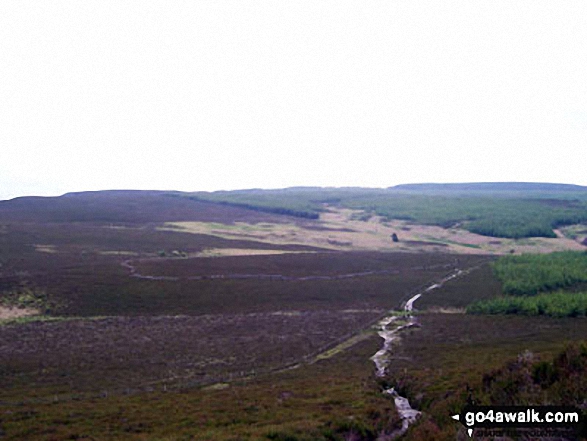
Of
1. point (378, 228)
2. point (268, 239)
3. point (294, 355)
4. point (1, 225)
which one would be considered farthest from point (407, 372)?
point (378, 228)

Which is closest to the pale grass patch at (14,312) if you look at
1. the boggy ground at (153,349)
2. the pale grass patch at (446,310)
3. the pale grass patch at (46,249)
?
the boggy ground at (153,349)

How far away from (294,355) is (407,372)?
1372 cm

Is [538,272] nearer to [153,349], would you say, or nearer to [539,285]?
[539,285]

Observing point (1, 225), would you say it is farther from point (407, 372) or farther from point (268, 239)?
point (407, 372)

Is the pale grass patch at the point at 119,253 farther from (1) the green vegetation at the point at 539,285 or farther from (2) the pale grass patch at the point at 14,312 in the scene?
(1) the green vegetation at the point at 539,285

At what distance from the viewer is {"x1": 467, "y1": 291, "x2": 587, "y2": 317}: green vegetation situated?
64.8 m

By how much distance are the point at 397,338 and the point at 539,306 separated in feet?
89.9

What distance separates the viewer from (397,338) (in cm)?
5112

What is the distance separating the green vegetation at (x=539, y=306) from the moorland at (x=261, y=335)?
0.22 metres

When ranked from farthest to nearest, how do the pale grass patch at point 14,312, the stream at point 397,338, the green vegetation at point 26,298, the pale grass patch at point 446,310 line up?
the pale grass patch at point 446,310 → the green vegetation at point 26,298 → the pale grass patch at point 14,312 → the stream at point 397,338

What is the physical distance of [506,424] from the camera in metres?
15.8

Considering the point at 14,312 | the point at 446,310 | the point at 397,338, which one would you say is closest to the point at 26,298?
the point at 14,312

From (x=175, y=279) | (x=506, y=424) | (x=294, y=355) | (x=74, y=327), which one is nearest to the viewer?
Answer: (x=506, y=424)

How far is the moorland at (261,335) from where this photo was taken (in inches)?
885
